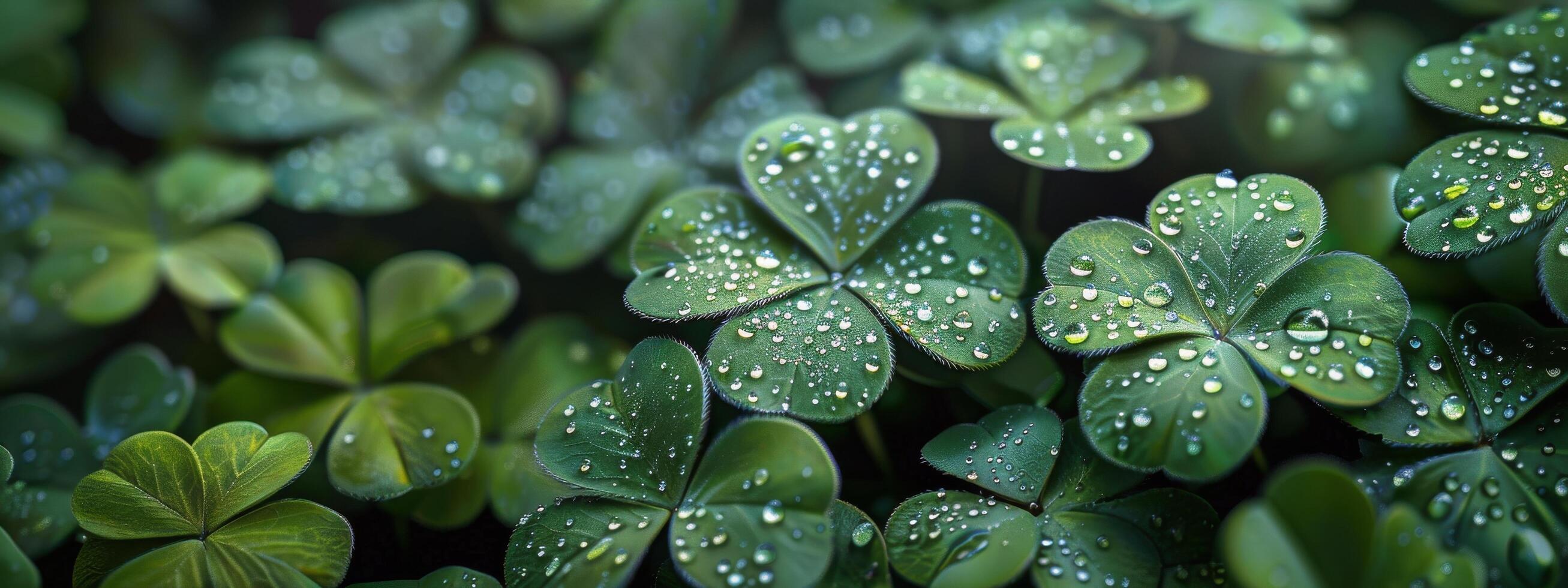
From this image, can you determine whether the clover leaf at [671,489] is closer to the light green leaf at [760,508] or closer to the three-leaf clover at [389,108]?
the light green leaf at [760,508]

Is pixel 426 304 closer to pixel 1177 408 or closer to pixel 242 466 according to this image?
pixel 242 466

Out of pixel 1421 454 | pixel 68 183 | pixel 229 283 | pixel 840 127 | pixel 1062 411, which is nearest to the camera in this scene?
pixel 1421 454

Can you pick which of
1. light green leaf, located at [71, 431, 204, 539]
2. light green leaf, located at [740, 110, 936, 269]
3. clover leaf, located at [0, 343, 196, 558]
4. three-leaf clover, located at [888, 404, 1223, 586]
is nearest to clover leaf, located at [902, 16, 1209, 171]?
light green leaf, located at [740, 110, 936, 269]

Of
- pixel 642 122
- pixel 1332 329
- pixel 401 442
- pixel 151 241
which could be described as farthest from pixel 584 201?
pixel 1332 329

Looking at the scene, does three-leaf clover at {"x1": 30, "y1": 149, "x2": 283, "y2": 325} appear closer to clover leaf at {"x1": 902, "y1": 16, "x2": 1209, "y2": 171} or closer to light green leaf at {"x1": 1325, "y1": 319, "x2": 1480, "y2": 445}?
clover leaf at {"x1": 902, "y1": 16, "x2": 1209, "y2": 171}

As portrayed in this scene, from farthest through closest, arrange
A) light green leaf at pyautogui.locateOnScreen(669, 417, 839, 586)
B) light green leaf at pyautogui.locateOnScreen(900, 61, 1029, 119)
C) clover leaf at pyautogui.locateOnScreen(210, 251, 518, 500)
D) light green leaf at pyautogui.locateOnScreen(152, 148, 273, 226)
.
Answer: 1. light green leaf at pyautogui.locateOnScreen(152, 148, 273, 226)
2. light green leaf at pyautogui.locateOnScreen(900, 61, 1029, 119)
3. clover leaf at pyautogui.locateOnScreen(210, 251, 518, 500)
4. light green leaf at pyautogui.locateOnScreen(669, 417, 839, 586)

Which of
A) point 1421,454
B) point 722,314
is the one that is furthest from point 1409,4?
point 722,314

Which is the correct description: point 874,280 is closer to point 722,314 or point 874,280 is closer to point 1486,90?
point 722,314
